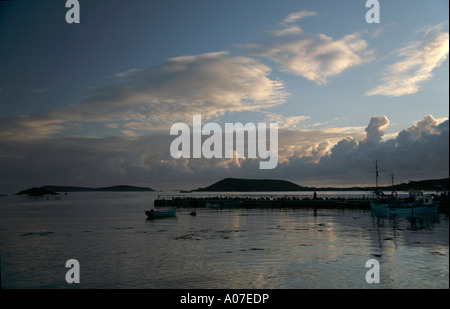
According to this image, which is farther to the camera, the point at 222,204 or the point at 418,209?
the point at 222,204

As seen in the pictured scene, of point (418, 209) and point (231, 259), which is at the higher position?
point (418, 209)

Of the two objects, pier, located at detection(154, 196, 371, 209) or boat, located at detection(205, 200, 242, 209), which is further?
boat, located at detection(205, 200, 242, 209)

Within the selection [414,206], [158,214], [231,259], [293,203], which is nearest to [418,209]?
[414,206]

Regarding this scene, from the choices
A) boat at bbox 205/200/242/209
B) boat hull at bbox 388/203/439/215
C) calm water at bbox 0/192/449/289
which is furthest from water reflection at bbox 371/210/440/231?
boat at bbox 205/200/242/209

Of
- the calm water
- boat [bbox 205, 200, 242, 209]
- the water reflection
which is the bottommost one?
boat [bbox 205, 200, 242, 209]

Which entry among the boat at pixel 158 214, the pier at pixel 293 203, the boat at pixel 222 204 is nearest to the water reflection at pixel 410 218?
the pier at pixel 293 203

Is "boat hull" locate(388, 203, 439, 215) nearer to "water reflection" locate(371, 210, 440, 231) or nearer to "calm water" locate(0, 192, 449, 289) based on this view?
"water reflection" locate(371, 210, 440, 231)

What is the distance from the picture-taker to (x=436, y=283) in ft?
78.3

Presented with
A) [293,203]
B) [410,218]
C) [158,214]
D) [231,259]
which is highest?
[231,259]

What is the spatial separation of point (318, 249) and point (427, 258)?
33.7 ft

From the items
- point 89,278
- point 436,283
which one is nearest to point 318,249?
point 436,283

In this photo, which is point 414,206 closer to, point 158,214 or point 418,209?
point 418,209
